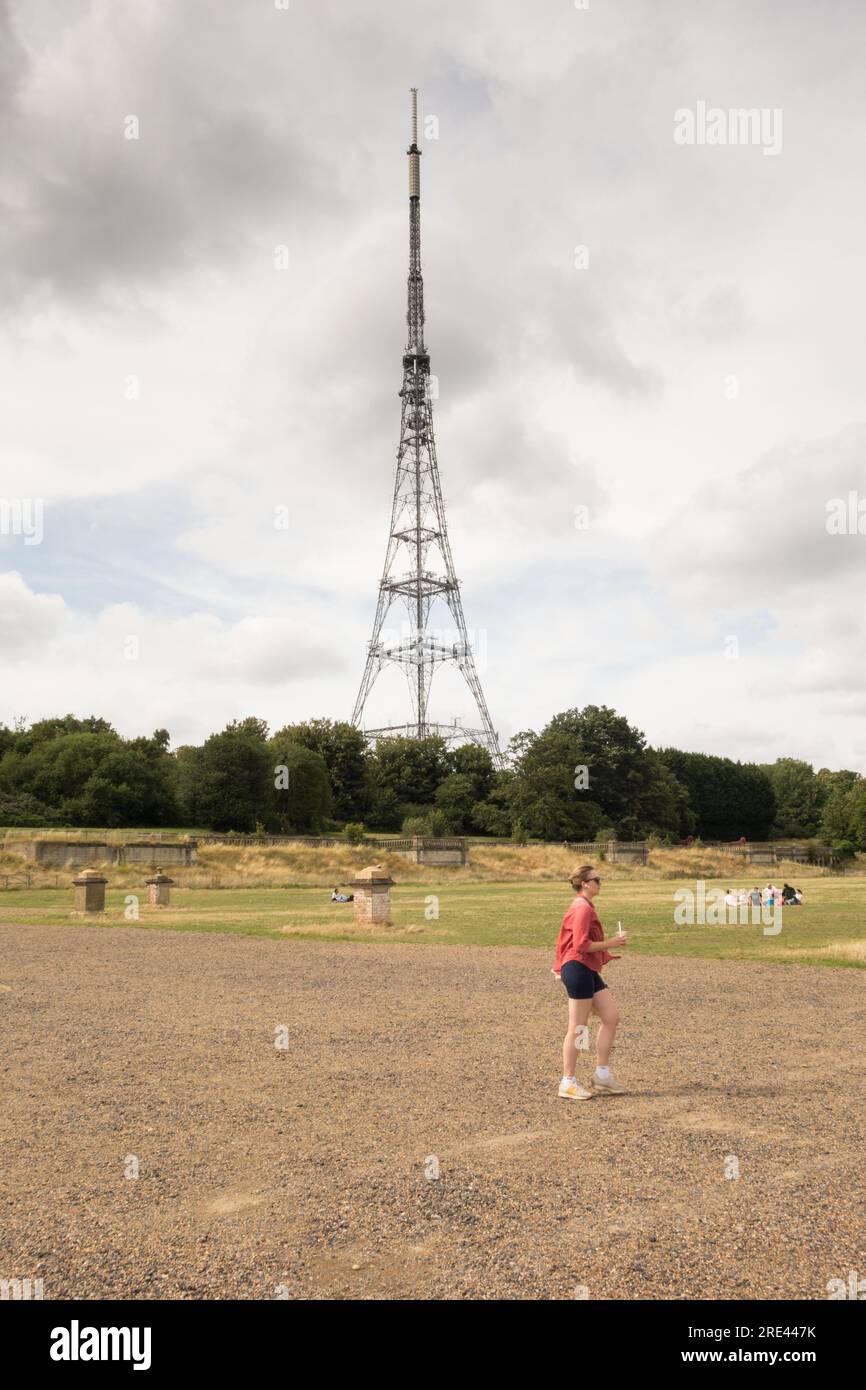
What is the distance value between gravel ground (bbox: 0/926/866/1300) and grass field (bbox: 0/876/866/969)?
24.6ft

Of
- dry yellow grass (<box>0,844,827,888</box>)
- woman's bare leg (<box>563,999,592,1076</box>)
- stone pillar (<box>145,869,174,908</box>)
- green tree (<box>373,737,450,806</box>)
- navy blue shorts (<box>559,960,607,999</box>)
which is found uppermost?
green tree (<box>373,737,450,806</box>)

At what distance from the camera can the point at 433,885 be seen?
46.5 metres

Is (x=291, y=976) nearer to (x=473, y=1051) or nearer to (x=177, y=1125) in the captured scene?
(x=473, y=1051)

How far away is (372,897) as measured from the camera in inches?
942

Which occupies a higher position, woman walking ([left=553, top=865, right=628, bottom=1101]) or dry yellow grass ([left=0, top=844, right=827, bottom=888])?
woman walking ([left=553, top=865, right=628, bottom=1101])

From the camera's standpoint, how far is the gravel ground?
465cm

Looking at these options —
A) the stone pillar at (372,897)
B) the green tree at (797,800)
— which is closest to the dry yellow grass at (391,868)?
the stone pillar at (372,897)

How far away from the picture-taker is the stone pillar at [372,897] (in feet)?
78.4

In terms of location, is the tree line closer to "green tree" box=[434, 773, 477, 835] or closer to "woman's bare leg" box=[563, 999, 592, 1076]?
"green tree" box=[434, 773, 477, 835]

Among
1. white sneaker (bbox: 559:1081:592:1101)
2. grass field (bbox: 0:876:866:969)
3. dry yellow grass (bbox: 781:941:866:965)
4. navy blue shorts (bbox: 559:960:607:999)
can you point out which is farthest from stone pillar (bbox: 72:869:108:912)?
white sneaker (bbox: 559:1081:592:1101)

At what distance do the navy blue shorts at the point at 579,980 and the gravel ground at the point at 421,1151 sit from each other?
81 centimetres

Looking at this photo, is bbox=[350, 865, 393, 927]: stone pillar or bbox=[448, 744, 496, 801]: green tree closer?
bbox=[350, 865, 393, 927]: stone pillar

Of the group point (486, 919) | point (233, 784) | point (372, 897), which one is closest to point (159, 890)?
point (372, 897)
